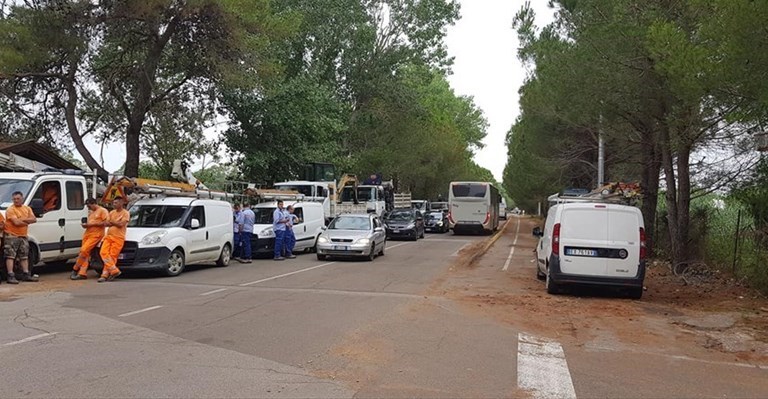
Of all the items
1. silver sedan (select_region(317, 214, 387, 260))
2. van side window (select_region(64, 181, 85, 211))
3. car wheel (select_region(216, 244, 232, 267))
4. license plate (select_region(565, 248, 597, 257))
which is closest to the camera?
license plate (select_region(565, 248, 597, 257))

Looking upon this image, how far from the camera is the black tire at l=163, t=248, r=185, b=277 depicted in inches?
550

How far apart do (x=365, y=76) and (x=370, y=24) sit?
131 inches

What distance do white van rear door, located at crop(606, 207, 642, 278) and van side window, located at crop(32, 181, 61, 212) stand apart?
37.4ft

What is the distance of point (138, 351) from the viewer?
6.80 m

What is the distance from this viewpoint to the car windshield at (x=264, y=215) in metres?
19.8

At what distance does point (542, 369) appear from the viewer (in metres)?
6.58

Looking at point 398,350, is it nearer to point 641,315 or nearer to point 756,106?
point 641,315

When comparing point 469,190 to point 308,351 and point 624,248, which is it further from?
point 308,351

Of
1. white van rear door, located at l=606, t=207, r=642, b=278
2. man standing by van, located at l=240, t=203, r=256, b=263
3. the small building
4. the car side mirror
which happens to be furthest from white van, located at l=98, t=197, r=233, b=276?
white van rear door, located at l=606, t=207, r=642, b=278

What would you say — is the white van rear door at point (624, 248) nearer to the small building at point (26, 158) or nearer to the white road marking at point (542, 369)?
the white road marking at point (542, 369)

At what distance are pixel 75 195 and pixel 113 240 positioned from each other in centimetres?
194

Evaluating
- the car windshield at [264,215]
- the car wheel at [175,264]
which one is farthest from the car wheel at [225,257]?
the car windshield at [264,215]

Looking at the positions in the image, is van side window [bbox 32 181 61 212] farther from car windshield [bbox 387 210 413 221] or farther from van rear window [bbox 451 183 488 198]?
van rear window [bbox 451 183 488 198]

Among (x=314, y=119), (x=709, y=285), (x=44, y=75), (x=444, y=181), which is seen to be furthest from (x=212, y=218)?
(x=444, y=181)
